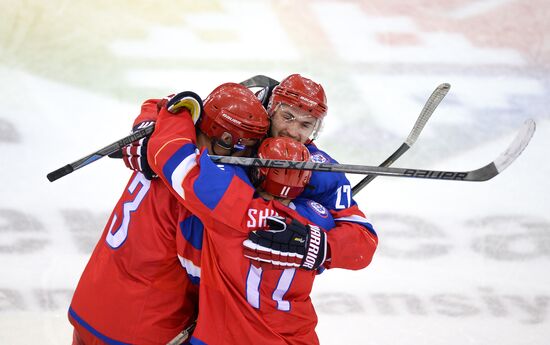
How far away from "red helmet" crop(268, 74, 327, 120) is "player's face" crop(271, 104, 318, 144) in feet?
0.08

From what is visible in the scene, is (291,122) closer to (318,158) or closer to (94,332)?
(318,158)

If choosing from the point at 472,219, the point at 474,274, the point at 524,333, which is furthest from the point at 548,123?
the point at 524,333

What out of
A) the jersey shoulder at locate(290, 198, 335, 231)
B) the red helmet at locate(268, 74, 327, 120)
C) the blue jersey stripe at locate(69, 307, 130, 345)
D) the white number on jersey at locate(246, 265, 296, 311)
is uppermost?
the red helmet at locate(268, 74, 327, 120)

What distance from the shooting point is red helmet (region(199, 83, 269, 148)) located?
127 inches

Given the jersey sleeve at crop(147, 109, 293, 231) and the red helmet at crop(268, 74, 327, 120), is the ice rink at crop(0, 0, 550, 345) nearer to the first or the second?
the red helmet at crop(268, 74, 327, 120)

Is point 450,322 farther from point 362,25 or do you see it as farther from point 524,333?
point 362,25

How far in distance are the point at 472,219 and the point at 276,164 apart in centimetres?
242

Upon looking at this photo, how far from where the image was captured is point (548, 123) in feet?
19.7

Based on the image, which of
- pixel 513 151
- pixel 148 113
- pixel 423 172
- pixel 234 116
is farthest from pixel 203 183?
pixel 513 151

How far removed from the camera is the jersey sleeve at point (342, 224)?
311 cm

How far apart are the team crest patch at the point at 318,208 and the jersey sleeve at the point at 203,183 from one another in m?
0.16

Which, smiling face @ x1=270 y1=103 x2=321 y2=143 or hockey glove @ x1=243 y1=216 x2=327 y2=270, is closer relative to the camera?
hockey glove @ x1=243 y1=216 x2=327 y2=270

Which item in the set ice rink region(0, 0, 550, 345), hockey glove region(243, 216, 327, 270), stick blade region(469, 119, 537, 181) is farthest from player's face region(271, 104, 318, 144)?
ice rink region(0, 0, 550, 345)

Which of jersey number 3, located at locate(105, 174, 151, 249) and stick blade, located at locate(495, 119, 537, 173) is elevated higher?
stick blade, located at locate(495, 119, 537, 173)
